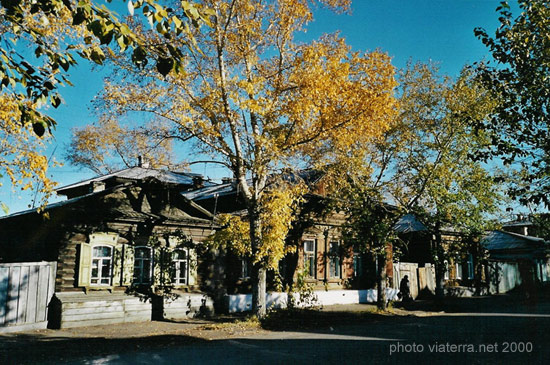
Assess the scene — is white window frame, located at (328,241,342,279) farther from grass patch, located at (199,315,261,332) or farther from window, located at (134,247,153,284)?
window, located at (134,247,153,284)

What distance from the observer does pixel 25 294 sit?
1448cm

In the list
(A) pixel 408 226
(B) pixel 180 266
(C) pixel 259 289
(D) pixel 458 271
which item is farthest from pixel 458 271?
(B) pixel 180 266

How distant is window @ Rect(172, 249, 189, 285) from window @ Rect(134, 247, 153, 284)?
1.06 meters

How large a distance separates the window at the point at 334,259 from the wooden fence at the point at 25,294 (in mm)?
14426

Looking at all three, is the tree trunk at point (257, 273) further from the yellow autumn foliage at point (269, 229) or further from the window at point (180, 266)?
the window at point (180, 266)

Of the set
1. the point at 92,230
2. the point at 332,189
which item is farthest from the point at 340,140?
the point at 92,230

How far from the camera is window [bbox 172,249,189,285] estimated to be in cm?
1881

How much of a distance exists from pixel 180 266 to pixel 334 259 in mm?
9546

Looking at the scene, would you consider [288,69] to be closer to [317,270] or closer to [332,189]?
[332,189]

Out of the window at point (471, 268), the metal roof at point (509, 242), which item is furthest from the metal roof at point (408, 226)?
the metal roof at point (509, 242)

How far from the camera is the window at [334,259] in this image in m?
25.0

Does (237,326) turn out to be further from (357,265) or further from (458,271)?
(458,271)

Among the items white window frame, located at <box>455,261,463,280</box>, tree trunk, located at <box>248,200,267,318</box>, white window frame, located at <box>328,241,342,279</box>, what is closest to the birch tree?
tree trunk, located at <box>248,200,267,318</box>

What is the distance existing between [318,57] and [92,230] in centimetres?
1016
